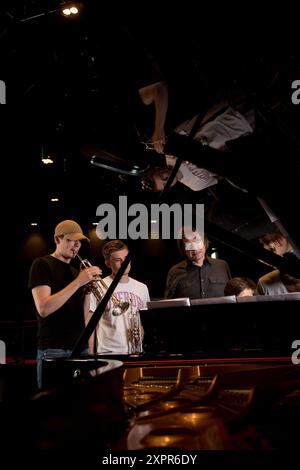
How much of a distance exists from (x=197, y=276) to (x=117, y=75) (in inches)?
138

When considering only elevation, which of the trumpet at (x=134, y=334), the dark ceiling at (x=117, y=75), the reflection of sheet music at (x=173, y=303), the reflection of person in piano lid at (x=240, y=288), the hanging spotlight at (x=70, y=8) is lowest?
the trumpet at (x=134, y=334)

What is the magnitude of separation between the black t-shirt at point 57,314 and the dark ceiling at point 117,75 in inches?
63.2

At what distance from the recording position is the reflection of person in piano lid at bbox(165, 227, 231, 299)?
493 cm

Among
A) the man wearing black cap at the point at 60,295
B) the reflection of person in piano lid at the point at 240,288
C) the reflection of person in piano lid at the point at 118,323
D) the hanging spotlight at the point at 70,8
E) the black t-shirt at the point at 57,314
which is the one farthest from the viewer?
the hanging spotlight at the point at 70,8

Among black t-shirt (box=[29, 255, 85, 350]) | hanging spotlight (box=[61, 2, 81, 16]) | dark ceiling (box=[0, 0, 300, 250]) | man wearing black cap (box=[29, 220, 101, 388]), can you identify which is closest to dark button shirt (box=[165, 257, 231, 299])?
dark ceiling (box=[0, 0, 300, 250])

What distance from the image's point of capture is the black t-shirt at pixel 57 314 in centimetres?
396

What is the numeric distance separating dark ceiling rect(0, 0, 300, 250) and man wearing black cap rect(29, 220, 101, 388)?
4.87 feet

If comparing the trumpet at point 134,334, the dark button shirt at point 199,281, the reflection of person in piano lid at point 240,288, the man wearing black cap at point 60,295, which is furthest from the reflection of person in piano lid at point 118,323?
the reflection of person in piano lid at point 240,288

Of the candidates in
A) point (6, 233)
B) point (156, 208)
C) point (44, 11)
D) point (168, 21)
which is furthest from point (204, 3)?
point (6, 233)

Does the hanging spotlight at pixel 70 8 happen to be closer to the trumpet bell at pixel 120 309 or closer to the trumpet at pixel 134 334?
the trumpet bell at pixel 120 309

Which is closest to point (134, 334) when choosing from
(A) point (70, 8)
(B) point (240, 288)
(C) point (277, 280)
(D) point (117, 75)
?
(B) point (240, 288)

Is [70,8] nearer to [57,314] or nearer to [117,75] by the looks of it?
[117,75]

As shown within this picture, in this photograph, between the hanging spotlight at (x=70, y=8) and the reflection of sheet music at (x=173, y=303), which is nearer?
the reflection of sheet music at (x=173, y=303)

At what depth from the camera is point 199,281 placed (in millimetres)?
4988
